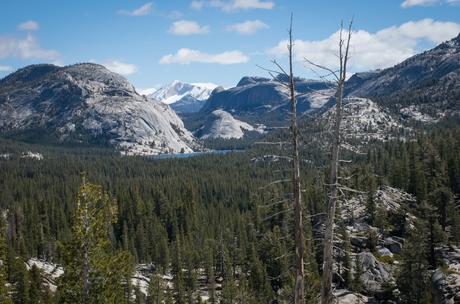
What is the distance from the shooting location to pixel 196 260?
102125 millimetres

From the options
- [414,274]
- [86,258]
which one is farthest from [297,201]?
[414,274]

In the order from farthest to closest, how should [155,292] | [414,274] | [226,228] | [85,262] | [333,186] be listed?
[226,228] < [155,292] < [414,274] < [85,262] < [333,186]

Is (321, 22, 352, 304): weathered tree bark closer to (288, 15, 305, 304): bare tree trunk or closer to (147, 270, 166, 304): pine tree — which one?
(288, 15, 305, 304): bare tree trunk

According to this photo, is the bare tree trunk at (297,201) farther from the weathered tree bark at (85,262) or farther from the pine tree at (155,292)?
the pine tree at (155,292)

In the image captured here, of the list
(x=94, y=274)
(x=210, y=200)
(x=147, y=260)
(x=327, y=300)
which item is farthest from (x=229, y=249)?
(x=327, y=300)

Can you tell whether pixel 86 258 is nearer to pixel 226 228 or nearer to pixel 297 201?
pixel 297 201

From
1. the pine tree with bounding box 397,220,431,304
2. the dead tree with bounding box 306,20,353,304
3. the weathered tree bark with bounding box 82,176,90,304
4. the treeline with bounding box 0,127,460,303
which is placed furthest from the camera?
the treeline with bounding box 0,127,460,303

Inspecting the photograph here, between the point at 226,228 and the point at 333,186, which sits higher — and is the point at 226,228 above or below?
below

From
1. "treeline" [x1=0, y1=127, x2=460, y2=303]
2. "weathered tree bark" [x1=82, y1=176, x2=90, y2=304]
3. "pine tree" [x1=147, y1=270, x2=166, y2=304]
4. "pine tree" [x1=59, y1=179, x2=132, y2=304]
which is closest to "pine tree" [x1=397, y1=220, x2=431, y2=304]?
"treeline" [x1=0, y1=127, x2=460, y2=303]

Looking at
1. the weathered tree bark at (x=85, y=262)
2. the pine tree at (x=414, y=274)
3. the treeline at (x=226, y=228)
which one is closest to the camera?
the weathered tree bark at (x=85, y=262)

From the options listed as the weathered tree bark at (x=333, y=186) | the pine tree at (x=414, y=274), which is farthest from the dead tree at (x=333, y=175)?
the pine tree at (x=414, y=274)

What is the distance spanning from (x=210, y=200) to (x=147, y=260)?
57495mm

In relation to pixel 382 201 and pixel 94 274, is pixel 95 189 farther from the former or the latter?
pixel 382 201

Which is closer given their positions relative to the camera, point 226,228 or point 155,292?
point 155,292
